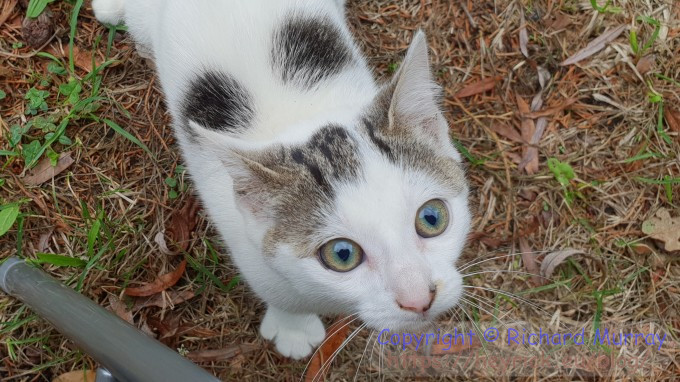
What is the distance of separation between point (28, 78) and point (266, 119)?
1.70 m

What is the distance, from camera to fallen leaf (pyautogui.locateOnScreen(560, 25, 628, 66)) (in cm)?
320

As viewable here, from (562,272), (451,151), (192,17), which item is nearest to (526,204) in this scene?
(562,272)

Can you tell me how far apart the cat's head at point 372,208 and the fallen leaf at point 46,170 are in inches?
60.0

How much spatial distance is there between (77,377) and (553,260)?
2.28m

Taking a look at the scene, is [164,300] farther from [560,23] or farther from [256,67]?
[560,23]

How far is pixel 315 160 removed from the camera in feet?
5.88

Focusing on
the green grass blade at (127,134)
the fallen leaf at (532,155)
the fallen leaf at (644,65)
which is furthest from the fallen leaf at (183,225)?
the fallen leaf at (644,65)

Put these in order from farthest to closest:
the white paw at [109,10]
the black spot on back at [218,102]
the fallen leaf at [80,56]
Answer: the fallen leaf at [80,56] < the white paw at [109,10] < the black spot on back at [218,102]

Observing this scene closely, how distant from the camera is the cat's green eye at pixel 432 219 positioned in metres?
1.76

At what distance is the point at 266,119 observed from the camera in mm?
2111

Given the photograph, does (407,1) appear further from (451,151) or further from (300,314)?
(300,314)

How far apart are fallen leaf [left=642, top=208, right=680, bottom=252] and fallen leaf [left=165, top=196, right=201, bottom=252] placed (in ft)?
7.31

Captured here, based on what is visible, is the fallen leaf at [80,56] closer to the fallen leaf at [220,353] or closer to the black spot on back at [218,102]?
the black spot on back at [218,102]

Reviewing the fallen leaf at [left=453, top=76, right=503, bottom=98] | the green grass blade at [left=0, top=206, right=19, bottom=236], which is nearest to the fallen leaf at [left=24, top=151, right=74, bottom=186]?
the green grass blade at [left=0, top=206, right=19, bottom=236]
